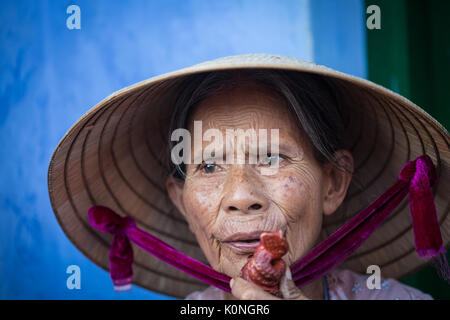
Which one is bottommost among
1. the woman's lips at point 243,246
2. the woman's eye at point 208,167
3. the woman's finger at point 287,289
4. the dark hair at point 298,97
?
the woman's finger at point 287,289

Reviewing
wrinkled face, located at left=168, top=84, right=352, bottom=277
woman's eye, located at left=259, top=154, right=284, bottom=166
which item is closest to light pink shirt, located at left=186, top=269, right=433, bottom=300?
wrinkled face, located at left=168, top=84, right=352, bottom=277

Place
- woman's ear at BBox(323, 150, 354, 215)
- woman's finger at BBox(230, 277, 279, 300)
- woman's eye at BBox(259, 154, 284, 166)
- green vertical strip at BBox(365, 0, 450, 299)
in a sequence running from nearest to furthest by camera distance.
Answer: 1. woman's finger at BBox(230, 277, 279, 300)
2. woman's eye at BBox(259, 154, 284, 166)
3. woman's ear at BBox(323, 150, 354, 215)
4. green vertical strip at BBox(365, 0, 450, 299)

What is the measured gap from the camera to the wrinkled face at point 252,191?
1.31 meters

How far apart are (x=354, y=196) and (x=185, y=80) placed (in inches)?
32.7

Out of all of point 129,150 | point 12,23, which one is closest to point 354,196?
point 129,150

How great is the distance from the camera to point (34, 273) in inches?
81.7

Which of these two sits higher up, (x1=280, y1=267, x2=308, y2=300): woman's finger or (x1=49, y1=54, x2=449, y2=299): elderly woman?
(x1=49, y1=54, x2=449, y2=299): elderly woman

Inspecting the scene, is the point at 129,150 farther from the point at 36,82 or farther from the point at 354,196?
the point at 354,196

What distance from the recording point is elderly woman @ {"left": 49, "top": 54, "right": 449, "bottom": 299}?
52.7 inches

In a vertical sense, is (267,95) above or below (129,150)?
above

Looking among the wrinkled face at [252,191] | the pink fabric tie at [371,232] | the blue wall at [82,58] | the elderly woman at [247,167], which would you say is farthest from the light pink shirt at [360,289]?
the blue wall at [82,58]

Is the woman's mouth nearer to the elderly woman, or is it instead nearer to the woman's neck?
the elderly woman

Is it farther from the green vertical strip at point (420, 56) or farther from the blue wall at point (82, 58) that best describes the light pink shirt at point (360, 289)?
the blue wall at point (82, 58)

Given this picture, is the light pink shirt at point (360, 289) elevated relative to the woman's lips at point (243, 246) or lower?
lower
